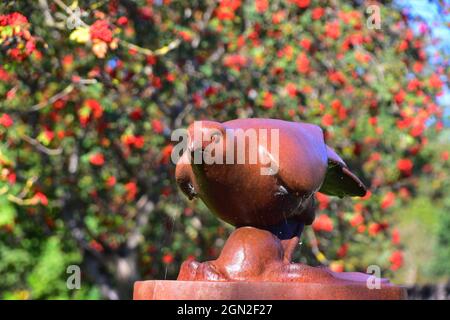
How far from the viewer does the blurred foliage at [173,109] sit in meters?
9.61

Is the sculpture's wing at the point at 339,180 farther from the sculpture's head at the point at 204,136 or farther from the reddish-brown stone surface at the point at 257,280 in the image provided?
the sculpture's head at the point at 204,136

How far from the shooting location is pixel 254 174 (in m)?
4.92

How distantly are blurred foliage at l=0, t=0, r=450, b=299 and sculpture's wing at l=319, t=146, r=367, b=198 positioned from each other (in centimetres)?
338

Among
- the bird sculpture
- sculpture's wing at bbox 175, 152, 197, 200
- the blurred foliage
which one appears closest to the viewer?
the bird sculpture

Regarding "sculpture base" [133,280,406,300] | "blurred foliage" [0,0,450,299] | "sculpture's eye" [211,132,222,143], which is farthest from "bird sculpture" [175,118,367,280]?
"blurred foliage" [0,0,450,299]

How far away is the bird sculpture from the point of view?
4.83 meters

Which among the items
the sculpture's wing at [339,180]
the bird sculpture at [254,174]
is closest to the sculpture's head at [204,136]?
the bird sculpture at [254,174]

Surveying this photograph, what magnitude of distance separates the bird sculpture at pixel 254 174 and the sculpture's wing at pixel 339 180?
0.25 metres

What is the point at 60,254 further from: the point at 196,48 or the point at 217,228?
the point at 196,48

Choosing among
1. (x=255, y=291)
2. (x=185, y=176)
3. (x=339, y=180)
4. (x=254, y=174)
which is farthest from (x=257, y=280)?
(x=339, y=180)

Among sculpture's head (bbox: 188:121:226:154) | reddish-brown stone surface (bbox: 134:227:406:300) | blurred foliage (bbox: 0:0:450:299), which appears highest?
sculpture's head (bbox: 188:121:226:154)

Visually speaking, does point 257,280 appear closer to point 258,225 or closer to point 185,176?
point 258,225

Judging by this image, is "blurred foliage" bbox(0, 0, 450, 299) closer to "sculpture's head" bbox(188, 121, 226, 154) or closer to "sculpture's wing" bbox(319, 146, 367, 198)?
"sculpture's wing" bbox(319, 146, 367, 198)
